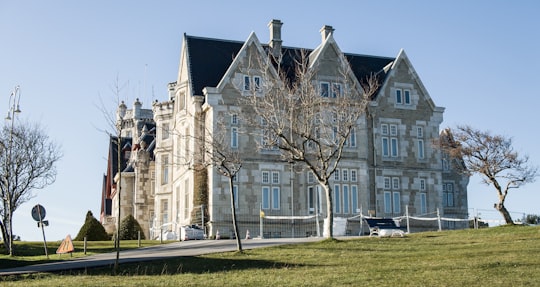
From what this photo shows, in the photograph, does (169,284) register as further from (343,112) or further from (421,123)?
(421,123)

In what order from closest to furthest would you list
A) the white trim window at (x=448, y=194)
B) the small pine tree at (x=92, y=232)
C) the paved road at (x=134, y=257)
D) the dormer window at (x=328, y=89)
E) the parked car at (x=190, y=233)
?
1. the paved road at (x=134, y=257)
2. the parked car at (x=190, y=233)
3. the dormer window at (x=328, y=89)
4. the small pine tree at (x=92, y=232)
5. the white trim window at (x=448, y=194)

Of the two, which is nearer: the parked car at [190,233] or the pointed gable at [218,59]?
the parked car at [190,233]

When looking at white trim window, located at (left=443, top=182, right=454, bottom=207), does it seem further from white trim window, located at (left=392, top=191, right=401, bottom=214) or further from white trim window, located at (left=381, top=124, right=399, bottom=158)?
white trim window, located at (left=381, top=124, right=399, bottom=158)

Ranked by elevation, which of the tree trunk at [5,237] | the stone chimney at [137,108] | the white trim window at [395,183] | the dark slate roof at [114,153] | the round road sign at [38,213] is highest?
the stone chimney at [137,108]

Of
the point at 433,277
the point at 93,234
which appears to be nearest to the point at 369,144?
the point at 93,234

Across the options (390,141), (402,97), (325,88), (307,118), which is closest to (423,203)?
(390,141)

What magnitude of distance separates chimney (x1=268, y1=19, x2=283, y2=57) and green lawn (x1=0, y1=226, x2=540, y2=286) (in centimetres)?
2207

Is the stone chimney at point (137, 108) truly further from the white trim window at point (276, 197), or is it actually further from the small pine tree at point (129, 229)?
the white trim window at point (276, 197)

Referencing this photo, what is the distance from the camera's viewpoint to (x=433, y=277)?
822 inches

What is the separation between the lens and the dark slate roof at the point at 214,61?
47562mm

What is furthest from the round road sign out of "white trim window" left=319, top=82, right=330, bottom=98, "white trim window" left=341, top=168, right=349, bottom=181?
"white trim window" left=319, top=82, right=330, bottom=98

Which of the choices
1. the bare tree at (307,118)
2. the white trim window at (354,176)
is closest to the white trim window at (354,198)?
the white trim window at (354,176)

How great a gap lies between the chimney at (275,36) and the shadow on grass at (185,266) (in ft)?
85.1

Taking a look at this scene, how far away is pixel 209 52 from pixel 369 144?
38.8 feet
